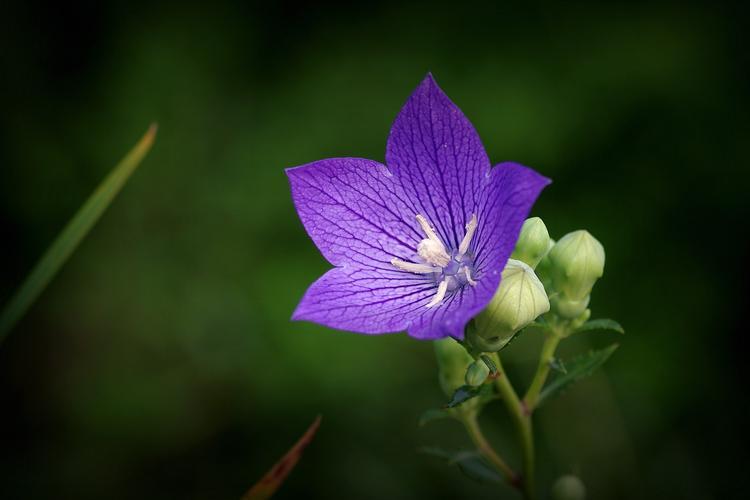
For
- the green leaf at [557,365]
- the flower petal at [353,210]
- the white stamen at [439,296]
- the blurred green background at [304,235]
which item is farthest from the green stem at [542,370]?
the blurred green background at [304,235]

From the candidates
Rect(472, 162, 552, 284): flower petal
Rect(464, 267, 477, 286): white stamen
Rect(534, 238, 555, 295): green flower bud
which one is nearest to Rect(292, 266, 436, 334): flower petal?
Rect(464, 267, 477, 286): white stamen

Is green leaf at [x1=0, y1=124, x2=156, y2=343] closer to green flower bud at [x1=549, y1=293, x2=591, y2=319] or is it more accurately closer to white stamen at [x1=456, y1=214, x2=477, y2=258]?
white stamen at [x1=456, y1=214, x2=477, y2=258]

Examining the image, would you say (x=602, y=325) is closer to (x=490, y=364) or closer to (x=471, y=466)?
A: (x=490, y=364)

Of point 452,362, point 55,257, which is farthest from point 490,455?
point 55,257

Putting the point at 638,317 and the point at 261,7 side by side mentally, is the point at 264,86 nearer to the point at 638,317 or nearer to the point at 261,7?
the point at 261,7

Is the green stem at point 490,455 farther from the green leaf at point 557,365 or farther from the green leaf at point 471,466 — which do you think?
the green leaf at point 557,365

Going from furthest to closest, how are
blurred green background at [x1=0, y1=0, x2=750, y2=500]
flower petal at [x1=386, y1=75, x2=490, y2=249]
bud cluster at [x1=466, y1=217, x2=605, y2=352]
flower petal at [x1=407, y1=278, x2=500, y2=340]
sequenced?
blurred green background at [x1=0, y1=0, x2=750, y2=500] < flower petal at [x1=386, y1=75, x2=490, y2=249] < bud cluster at [x1=466, y1=217, x2=605, y2=352] < flower petal at [x1=407, y1=278, x2=500, y2=340]
